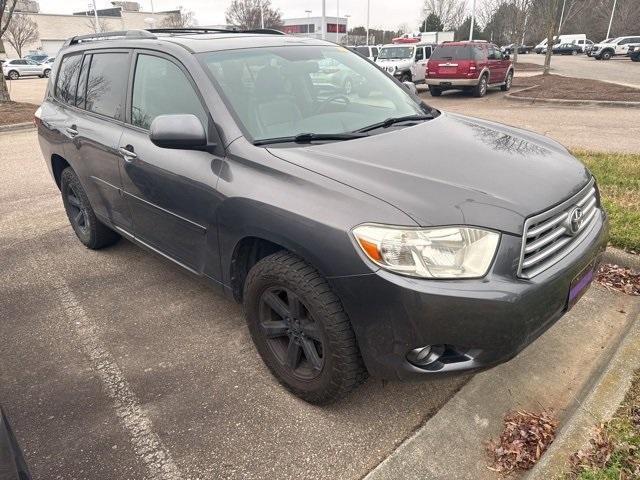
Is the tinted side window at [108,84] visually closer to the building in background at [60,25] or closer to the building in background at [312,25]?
the building in background at [60,25]

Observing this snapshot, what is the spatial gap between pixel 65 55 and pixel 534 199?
4230 mm

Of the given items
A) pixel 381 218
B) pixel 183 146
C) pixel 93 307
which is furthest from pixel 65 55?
pixel 381 218

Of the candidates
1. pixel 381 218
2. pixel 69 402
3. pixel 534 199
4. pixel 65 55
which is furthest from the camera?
pixel 65 55

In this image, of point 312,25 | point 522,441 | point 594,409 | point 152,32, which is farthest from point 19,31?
point 594,409

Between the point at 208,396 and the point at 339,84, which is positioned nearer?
the point at 208,396

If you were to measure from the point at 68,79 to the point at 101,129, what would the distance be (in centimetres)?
111

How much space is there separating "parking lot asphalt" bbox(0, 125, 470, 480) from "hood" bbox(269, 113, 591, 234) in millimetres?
870

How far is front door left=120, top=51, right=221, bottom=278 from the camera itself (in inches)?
106

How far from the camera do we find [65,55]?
4.40m

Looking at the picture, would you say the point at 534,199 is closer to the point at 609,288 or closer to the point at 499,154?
the point at 499,154

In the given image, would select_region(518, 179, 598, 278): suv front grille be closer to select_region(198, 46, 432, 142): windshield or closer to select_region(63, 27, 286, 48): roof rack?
select_region(198, 46, 432, 142): windshield

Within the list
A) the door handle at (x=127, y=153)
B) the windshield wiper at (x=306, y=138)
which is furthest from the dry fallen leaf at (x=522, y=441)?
the door handle at (x=127, y=153)

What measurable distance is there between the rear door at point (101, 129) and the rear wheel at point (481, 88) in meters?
14.5

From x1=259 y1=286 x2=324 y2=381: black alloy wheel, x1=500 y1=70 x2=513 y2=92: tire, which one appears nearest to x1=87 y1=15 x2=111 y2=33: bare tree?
x1=500 y1=70 x2=513 y2=92: tire
